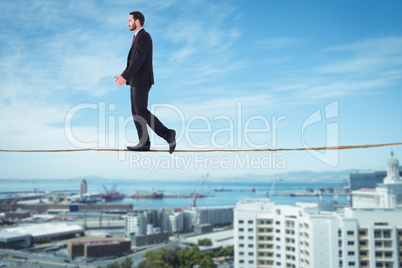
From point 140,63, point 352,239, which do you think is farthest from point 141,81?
point 352,239

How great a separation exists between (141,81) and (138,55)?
119 millimetres

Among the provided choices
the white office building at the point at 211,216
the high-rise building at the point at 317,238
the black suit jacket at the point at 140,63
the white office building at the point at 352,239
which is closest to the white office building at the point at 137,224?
the white office building at the point at 211,216

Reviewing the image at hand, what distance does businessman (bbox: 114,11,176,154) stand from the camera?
5.44ft

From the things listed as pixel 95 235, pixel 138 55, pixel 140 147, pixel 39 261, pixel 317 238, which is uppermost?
pixel 138 55

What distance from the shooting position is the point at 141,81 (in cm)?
A: 171

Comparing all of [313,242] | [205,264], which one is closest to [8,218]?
[205,264]

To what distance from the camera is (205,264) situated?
17172mm

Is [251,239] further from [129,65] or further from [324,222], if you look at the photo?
[129,65]

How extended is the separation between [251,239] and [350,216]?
11.4 feet

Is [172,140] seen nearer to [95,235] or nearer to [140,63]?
[140,63]

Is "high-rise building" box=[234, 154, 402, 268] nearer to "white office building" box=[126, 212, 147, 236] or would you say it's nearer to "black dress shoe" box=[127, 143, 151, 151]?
"black dress shoe" box=[127, 143, 151, 151]

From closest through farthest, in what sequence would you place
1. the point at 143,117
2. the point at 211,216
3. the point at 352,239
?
the point at 143,117 < the point at 352,239 < the point at 211,216

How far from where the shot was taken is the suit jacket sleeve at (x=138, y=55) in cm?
165

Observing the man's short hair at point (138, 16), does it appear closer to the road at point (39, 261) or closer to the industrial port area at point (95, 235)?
the industrial port area at point (95, 235)
